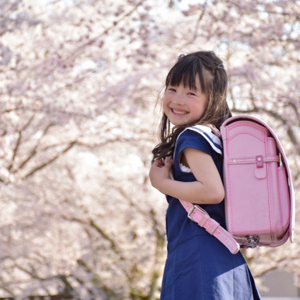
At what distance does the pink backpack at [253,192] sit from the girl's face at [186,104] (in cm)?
21

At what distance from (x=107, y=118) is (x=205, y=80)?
11.2 feet

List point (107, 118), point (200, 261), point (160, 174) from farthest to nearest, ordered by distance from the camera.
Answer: point (107, 118)
point (160, 174)
point (200, 261)

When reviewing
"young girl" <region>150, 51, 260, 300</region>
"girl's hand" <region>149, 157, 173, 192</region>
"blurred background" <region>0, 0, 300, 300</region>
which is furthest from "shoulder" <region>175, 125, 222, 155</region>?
"blurred background" <region>0, 0, 300, 300</region>

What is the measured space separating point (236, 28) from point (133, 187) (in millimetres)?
2222

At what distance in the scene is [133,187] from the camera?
16.9 feet

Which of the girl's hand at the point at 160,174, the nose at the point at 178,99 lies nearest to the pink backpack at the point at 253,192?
the girl's hand at the point at 160,174

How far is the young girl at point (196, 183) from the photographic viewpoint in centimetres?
148

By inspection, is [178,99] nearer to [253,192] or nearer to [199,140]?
[199,140]

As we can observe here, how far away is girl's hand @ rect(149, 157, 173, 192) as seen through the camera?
164 centimetres

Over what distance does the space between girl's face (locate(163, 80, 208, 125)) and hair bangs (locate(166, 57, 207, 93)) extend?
1 centimetres

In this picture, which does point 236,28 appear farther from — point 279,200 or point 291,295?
point 291,295

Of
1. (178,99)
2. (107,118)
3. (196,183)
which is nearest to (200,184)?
(196,183)

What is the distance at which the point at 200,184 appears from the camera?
1508mm

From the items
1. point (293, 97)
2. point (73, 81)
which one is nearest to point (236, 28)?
point (293, 97)
